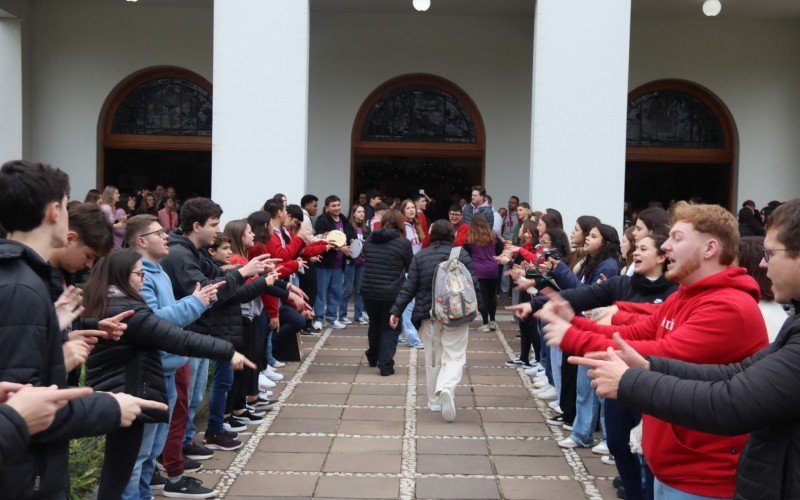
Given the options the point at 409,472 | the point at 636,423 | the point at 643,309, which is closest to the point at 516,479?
the point at 409,472

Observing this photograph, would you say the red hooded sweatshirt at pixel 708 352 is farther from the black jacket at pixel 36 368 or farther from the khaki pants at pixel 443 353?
the khaki pants at pixel 443 353

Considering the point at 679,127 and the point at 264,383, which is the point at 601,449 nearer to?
the point at 264,383

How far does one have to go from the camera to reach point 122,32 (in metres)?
16.5

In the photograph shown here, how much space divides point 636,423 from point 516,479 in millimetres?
1323

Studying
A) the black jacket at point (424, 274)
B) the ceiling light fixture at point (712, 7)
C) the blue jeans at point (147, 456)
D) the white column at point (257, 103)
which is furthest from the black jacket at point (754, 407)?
the ceiling light fixture at point (712, 7)

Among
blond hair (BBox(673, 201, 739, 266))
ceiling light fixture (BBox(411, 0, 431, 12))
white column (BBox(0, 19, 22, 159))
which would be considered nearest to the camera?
blond hair (BBox(673, 201, 739, 266))

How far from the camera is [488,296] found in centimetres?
1224

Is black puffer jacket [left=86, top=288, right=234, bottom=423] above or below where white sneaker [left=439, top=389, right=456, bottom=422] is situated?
above

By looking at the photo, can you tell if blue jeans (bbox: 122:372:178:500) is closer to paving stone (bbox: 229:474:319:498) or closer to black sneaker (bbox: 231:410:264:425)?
paving stone (bbox: 229:474:319:498)

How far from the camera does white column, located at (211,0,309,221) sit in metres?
11.6

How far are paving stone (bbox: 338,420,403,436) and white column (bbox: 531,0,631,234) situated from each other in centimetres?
508

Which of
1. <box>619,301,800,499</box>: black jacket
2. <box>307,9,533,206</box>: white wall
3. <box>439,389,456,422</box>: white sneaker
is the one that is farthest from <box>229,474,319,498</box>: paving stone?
<box>307,9,533,206</box>: white wall

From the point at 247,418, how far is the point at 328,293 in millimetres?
5271

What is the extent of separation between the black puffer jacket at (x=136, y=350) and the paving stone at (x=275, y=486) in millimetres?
1495
